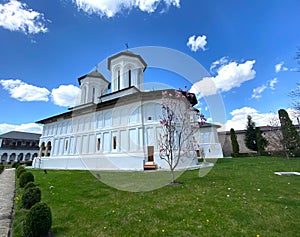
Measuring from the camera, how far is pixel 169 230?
3273mm

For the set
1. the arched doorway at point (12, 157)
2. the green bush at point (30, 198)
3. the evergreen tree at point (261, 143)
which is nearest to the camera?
the green bush at point (30, 198)

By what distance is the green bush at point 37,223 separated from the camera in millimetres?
3150

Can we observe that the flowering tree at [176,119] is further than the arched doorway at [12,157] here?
No

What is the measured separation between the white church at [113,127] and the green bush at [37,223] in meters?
11.3

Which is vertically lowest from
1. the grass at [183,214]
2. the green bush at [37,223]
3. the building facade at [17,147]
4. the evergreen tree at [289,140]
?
the grass at [183,214]


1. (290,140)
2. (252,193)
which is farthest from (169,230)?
(290,140)

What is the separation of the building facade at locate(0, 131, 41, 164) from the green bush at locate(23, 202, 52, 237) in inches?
2058

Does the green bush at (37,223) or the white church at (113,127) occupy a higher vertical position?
the white church at (113,127)

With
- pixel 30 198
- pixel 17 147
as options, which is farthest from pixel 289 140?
pixel 17 147

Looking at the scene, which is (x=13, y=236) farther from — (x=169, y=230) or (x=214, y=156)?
(x=214, y=156)

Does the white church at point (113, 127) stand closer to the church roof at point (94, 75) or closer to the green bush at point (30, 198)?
the church roof at point (94, 75)

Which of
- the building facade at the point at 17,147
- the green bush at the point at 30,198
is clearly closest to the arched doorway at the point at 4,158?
the building facade at the point at 17,147

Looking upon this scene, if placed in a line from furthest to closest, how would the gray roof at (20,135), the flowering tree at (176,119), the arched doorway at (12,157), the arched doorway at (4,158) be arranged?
1. the gray roof at (20,135)
2. the arched doorway at (12,157)
3. the arched doorway at (4,158)
4. the flowering tree at (176,119)

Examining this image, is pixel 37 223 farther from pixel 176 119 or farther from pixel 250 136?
pixel 250 136
